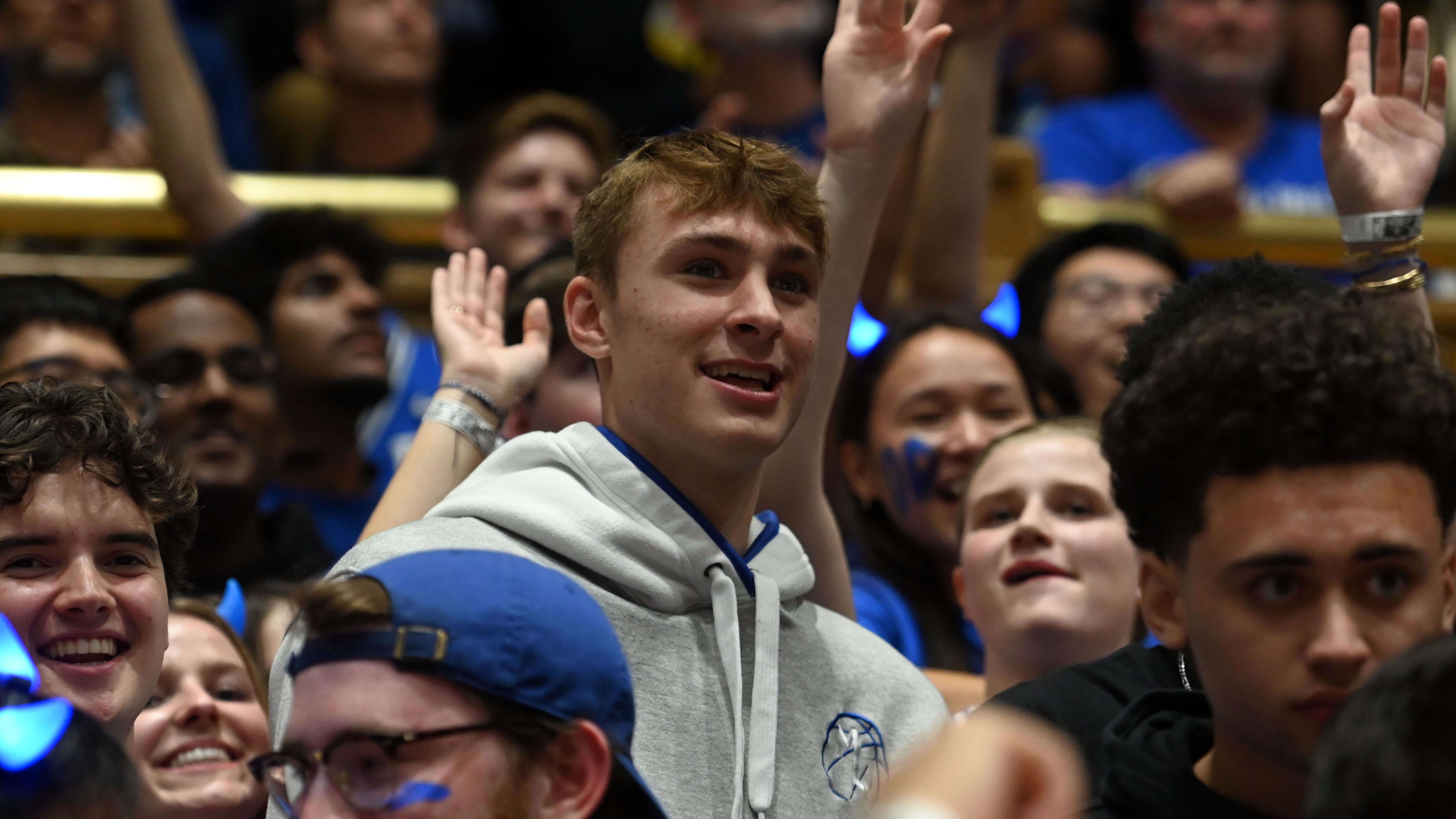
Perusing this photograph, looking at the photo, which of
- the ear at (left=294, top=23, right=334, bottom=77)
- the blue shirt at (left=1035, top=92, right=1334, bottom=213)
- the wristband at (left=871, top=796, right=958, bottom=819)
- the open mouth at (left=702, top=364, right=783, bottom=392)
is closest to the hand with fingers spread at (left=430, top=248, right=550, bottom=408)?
the open mouth at (left=702, top=364, right=783, bottom=392)

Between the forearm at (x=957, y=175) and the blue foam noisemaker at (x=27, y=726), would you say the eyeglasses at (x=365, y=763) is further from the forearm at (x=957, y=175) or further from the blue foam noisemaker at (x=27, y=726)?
the forearm at (x=957, y=175)

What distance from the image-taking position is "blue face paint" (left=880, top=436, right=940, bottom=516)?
382cm

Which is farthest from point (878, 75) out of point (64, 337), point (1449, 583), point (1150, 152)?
point (1150, 152)

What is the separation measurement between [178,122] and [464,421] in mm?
1997

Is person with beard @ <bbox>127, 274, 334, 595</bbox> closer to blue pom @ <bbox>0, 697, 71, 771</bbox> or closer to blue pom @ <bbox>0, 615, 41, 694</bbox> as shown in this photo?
blue pom @ <bbox>0, 615, 41, 694</bbox>

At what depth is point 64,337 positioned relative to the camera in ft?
12.6

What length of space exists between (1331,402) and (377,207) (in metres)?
3.82

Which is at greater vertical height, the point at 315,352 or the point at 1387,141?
the point at 1387,141

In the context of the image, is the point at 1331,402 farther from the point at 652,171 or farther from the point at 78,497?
the point at 78,497

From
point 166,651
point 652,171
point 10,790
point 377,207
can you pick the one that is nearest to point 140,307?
point 377,207

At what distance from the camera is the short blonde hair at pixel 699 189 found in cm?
266

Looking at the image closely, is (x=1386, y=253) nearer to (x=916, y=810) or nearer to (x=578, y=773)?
(x=578, y=773)

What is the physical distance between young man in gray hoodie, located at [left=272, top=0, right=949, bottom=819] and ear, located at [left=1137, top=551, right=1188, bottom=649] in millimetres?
664

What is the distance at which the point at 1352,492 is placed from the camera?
1.83m
